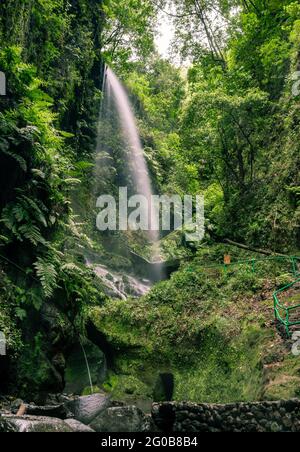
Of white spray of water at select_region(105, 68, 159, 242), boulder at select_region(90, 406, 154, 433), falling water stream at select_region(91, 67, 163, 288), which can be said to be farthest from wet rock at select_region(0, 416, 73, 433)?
white spray of water at select_region(105, 68, 159, 242)

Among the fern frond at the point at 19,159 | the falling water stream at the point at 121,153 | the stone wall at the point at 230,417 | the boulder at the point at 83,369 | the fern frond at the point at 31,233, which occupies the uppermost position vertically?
the falling water stream at the point at 121,153

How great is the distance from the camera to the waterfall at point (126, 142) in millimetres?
21734

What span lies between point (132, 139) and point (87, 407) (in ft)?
58.8

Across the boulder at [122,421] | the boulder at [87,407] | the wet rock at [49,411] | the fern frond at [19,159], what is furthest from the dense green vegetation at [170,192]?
the boulder at [122,421]

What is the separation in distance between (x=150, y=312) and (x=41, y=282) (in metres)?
4.38

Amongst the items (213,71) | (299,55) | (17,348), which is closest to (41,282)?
(17,348)

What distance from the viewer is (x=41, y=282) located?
765 centimetres

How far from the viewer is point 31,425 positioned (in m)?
5.13

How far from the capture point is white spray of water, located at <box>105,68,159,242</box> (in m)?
22.0

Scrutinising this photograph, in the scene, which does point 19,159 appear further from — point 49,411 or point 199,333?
point 199,333

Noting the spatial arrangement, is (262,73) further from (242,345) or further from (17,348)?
(17,348)

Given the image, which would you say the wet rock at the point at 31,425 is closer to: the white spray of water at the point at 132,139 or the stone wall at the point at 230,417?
the stone wall at the point at 230,417
